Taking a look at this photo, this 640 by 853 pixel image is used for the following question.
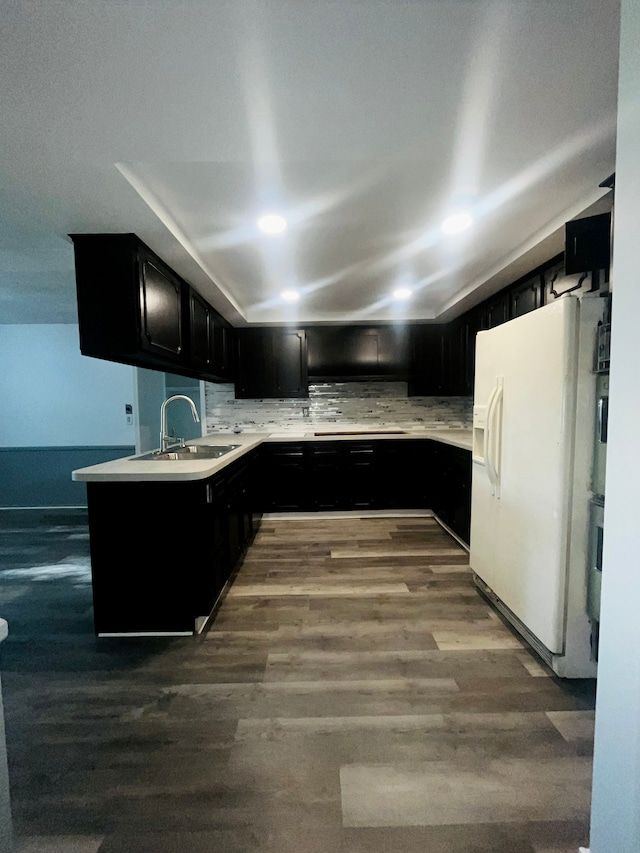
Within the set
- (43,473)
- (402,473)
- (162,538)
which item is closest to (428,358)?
(402,473)

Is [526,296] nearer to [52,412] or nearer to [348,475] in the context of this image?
[348,475]

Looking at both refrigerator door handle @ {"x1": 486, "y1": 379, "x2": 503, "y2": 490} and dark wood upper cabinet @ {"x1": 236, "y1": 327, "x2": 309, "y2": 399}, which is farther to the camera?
dark wood upper cabinet @ {"x1": 236, "y1": 327, "x2": 309, "y2": 399}

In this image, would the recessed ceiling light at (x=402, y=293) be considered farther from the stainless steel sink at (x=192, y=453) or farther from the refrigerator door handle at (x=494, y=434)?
the stainless steel sink at (x=192, y=453)

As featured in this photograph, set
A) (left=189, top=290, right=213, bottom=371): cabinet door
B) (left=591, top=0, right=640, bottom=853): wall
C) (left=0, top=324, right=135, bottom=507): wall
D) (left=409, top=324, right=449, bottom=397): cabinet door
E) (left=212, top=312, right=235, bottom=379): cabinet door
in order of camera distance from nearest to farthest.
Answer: (left=591, top=0, right=640, bottom=853): wall
(left=189, top=290, right=213, bottom=371): cabinet door
(left=212, top=312, right=235, bottom=379): cabinet door
(left=409, top=324, right=449, bottom=397): cabinet door
(left=0, top=324, right=135, bottom=507): wall

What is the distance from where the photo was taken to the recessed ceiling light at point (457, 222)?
206cm

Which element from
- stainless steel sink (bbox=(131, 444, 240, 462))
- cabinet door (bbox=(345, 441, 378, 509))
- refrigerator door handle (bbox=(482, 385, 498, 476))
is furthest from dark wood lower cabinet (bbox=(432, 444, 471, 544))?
stainless steel sink (bbox=(131, 444, 240, 462))

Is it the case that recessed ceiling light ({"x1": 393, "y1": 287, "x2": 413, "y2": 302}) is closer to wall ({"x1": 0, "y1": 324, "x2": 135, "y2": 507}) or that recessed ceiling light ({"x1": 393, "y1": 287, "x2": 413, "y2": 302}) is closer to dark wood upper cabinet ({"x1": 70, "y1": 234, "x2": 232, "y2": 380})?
dark wood upper cabinet ({"x1": 70, "y1": 234, "x2": 232, "y2": 380})

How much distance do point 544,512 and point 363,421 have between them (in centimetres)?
293

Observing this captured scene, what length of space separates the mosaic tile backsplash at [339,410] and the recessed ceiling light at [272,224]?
2.48 metres

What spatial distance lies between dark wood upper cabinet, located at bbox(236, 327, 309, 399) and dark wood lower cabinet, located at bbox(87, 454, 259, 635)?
2.37m

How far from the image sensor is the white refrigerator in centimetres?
166

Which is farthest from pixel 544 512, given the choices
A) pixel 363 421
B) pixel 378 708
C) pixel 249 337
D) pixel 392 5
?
pixel 249 337

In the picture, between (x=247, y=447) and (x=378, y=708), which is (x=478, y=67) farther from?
(x=247, y=447)

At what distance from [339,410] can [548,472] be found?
302 cm
